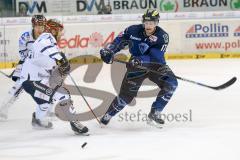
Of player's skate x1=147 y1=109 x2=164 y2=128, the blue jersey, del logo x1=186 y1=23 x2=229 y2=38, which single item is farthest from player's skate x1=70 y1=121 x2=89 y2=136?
del logo x1=186 y1=23 x2=229 y2=38

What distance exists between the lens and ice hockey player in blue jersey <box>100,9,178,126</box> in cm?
553

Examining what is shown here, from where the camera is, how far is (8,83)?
8.73 m

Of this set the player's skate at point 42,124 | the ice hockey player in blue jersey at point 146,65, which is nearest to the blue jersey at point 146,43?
the ice hockey player in blue jersey at point 146,65

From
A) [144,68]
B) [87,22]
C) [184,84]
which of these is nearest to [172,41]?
[87,22]

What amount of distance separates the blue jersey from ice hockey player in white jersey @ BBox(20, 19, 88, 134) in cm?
64

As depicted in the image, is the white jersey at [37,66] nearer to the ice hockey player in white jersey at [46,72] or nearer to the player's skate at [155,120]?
the ice hockey player in white jersey at [46,72]

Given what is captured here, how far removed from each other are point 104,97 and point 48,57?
2.19 m

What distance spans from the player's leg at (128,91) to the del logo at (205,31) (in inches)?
227

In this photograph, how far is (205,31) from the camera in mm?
11219

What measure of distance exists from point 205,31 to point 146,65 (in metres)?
5.83

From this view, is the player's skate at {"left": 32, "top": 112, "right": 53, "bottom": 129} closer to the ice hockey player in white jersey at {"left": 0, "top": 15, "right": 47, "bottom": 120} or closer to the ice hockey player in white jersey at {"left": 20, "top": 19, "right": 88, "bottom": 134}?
the ice hockey player in white jersey at {"left": 20, "top": 19, "right": 88, "bottom": 134}

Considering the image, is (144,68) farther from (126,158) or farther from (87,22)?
(87,22)

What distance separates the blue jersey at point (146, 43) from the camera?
5.52m

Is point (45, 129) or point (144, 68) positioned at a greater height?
point (144, 68)
